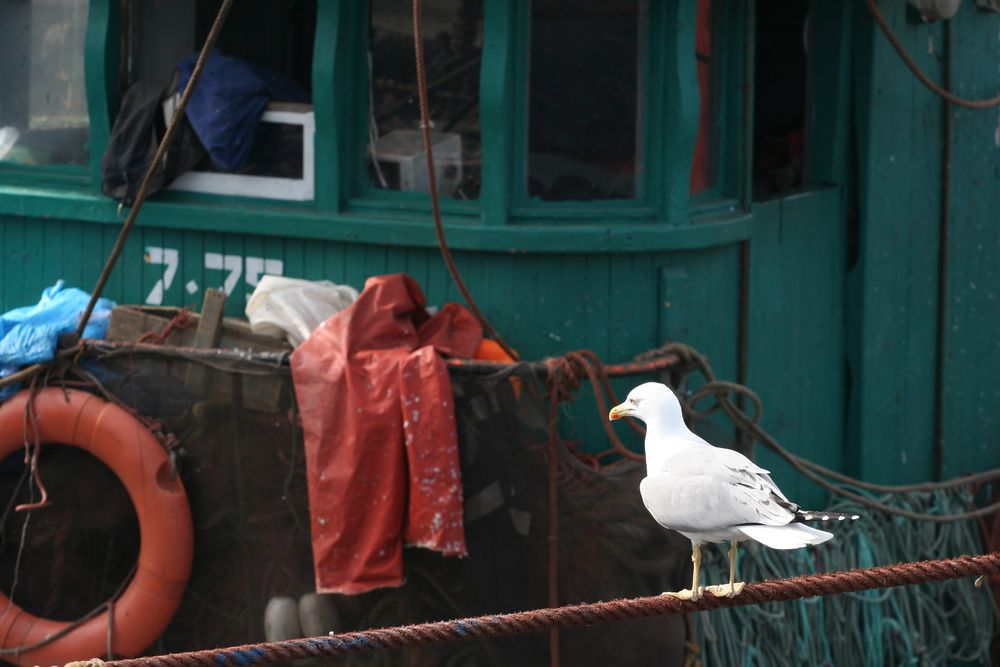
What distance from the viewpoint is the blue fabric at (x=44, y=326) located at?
539 cm

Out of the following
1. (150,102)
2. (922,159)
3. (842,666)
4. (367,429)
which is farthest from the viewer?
(922,159)

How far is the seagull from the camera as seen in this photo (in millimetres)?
3125

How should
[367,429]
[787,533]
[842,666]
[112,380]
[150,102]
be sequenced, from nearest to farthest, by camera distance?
[787,533]
[367,429]
[112,380]
[150,102]
[842,666]

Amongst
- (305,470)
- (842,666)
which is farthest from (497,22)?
(842,666)

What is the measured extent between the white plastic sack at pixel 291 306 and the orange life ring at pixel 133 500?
0.61 m

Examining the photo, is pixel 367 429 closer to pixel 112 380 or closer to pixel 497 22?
pixel 112 380

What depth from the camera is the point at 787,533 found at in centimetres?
302

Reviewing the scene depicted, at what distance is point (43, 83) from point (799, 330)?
357 cm

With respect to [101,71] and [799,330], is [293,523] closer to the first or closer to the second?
[101,71]

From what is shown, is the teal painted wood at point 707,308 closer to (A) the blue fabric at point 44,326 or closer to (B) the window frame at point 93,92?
(A) the blue fabric at point 44,326

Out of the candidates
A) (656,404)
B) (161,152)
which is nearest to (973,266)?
(161,152)

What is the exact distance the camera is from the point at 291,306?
552cm

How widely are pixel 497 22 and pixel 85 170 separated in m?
2.06

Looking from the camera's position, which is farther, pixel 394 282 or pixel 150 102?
pixel 150 102
